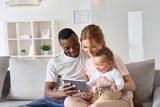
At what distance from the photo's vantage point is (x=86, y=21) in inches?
198

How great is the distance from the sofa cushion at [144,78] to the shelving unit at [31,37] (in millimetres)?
2739

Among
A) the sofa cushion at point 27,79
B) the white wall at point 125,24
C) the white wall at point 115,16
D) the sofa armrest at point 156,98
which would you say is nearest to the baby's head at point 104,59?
the sofa armrest at point 156,98

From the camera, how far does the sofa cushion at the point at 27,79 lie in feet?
8.29

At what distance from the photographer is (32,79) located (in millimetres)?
2545

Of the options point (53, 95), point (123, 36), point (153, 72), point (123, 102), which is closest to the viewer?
point (123, 102)

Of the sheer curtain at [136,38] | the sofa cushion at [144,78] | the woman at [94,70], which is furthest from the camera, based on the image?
the sheer curtain at [136,38]

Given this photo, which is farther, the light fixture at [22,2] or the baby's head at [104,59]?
the light fixture at [22,2]

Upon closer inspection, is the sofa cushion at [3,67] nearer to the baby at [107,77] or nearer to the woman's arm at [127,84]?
the baby at [107,77]

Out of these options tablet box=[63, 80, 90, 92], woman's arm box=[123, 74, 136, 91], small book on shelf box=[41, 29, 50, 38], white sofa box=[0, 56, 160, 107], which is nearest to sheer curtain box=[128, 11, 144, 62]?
small book on shelf box=[41, 29, 50, 38]

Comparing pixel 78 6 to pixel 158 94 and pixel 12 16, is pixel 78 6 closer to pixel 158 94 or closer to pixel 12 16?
pixel 12 16

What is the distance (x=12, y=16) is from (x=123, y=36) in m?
2.06

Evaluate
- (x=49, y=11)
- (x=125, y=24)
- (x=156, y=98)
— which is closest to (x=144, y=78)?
(x=156, y=98)

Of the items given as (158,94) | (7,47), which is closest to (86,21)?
(7,47)

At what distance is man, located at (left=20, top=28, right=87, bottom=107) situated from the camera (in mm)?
2154
